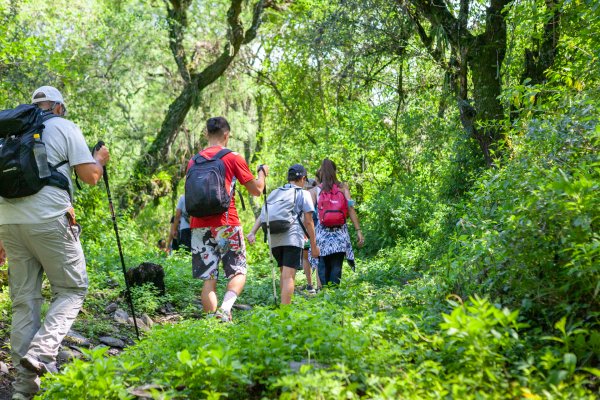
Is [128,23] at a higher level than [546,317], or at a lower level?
higher

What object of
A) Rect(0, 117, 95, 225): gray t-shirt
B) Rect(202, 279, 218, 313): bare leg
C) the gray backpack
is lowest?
Rect(202, 279, 218, 313): bare leg

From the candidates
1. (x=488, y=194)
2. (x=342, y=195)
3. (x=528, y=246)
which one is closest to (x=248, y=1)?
(x=342, y=195)

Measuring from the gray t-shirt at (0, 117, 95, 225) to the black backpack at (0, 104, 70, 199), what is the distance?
48 mm

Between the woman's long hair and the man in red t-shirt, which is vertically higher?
the woman's long hair

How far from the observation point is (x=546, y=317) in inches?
144

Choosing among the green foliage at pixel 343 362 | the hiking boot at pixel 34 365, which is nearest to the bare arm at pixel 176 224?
the hiking boot at pixel 34 365

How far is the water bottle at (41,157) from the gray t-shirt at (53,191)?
0.05m

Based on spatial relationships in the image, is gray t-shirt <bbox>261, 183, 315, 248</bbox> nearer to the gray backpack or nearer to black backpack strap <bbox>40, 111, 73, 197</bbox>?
the gray backpack

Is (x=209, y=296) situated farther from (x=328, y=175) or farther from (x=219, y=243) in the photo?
(x=328, y=175)

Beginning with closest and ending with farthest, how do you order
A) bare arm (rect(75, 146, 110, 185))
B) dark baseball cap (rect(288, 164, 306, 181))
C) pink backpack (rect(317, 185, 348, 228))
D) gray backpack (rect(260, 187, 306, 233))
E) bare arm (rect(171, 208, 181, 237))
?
bare arm (rect(75, 146, 110, 185)), gray backpack (rect(260, 187, 306, 233)), dark baseball cap (rect(288, 164, 306, 181)), pink backpack (rect(317, 185, 348, 228)), bare arm (rect(171, 208, 181, 237))

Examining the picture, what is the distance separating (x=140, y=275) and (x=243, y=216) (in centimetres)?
1927

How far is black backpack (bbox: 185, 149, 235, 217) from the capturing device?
617 centimetres

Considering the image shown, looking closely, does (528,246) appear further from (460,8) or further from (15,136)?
(460,8)

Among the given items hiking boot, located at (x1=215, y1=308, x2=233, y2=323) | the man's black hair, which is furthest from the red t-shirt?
hiking boot, located at (x1=215, y1=308, x2=233, y2=323)
